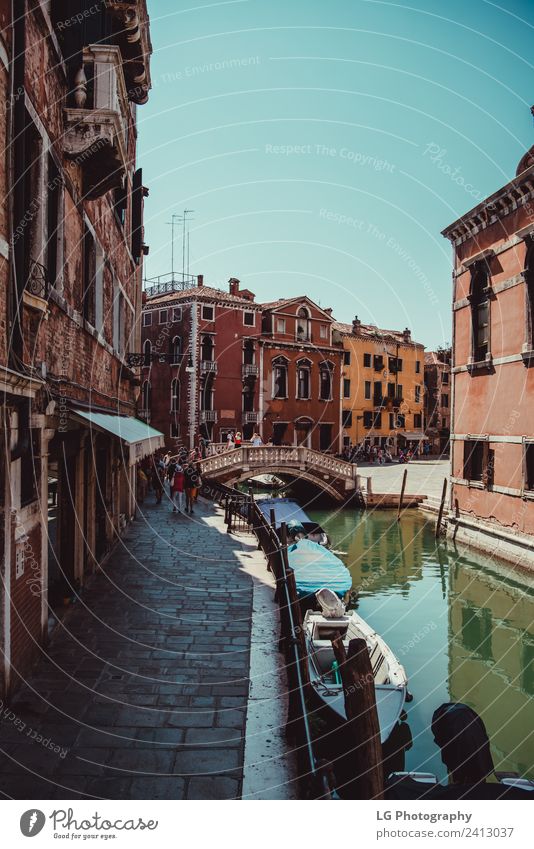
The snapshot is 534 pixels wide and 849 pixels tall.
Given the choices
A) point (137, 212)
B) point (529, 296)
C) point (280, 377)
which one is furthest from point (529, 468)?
point (280, 377)

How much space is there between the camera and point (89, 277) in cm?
922

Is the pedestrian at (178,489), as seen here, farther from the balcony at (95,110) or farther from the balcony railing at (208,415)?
the balcony railing at (208,415)

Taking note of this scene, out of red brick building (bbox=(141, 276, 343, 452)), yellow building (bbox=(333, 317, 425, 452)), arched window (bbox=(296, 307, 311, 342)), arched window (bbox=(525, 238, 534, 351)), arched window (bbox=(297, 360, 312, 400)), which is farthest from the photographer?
yellow building (bbox=(333, 317, 425, 452))

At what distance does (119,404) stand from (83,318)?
446 centimetres

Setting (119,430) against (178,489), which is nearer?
(119,430)

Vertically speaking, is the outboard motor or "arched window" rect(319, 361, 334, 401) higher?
"arched window" rect(319, 361, 334, 401)

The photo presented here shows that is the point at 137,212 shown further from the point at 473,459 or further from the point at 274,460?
the point at 274,460

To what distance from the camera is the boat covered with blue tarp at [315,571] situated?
11.9 m

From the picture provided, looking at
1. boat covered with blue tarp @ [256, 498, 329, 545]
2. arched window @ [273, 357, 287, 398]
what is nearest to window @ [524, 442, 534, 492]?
boat covered with blue tarp @ [256, 498, 329, 545]

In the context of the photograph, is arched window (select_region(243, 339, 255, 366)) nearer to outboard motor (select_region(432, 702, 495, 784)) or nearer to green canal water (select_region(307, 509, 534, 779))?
green canal water (select_region(307, 509, 534, 779))

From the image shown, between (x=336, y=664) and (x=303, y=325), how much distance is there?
106 feet

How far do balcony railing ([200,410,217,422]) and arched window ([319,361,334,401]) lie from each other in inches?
323

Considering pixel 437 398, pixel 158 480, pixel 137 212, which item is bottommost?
pixel 158 480

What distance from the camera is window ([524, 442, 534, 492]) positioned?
14711 mm
